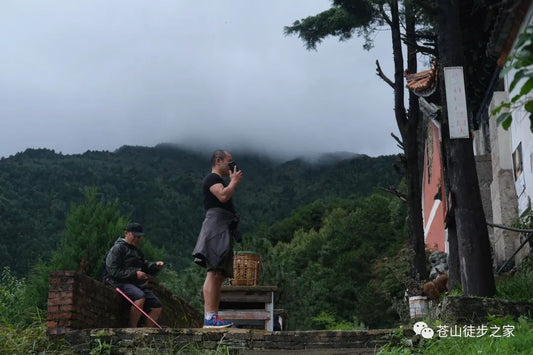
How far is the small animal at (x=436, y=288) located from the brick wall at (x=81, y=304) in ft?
14.6

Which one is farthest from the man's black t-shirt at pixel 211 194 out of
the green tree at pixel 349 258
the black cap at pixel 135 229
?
the green tree at pixel 349 258

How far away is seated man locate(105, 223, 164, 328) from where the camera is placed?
9203 millimetres

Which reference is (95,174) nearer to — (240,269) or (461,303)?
(240,269)

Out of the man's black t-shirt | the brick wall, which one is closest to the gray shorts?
the man's black t-shirt

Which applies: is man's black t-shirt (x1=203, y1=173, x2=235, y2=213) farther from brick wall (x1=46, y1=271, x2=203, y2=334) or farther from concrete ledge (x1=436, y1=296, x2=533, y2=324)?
concrete ledge (x1=436, y1=296, x2=533, y2=324)

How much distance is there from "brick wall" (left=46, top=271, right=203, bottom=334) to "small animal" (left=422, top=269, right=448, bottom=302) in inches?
176

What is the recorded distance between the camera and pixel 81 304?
7863 mm

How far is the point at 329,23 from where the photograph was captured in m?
18.1

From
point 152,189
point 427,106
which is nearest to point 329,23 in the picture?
point 427,106

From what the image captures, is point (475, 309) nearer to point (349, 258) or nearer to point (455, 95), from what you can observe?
point (455, 95)

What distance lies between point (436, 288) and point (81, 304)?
18.7 ft

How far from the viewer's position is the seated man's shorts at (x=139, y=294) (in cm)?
918

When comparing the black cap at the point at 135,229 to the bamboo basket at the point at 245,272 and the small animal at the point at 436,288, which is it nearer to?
the bamboo basket at the point at 245,272

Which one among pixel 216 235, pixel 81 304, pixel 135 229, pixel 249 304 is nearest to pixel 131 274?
pixel 135 229
